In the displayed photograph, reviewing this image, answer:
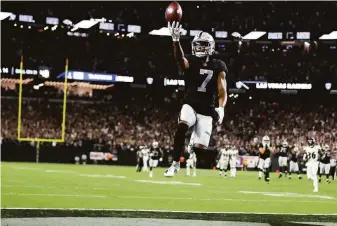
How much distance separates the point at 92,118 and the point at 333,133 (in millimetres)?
17425

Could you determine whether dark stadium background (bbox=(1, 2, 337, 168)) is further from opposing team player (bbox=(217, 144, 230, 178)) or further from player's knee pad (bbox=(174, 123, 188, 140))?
player's knee pad (bbox=(174, 123, 188, 140))

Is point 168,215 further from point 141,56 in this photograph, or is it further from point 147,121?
point 141,56

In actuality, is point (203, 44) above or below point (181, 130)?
above

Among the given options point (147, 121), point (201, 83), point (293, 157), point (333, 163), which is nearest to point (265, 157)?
point (333, 163)

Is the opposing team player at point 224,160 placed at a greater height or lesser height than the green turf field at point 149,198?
greater

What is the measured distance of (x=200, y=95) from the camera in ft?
20.4

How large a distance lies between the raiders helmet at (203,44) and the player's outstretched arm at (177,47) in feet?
0.62

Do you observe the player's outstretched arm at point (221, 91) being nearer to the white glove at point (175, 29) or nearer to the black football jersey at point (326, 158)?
the white glove at point (175, 29)

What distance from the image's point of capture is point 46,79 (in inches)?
1754

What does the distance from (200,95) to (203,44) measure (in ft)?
1.70

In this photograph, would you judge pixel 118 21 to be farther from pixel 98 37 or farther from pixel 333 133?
pixel 333 133

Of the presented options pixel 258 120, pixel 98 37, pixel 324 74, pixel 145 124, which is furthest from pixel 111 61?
pixel 324 74

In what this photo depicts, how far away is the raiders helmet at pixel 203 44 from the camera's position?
596 cm

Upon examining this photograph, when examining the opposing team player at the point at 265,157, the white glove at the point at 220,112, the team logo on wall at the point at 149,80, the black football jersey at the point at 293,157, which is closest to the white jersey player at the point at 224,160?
the opposing team player at the point at 265,157
